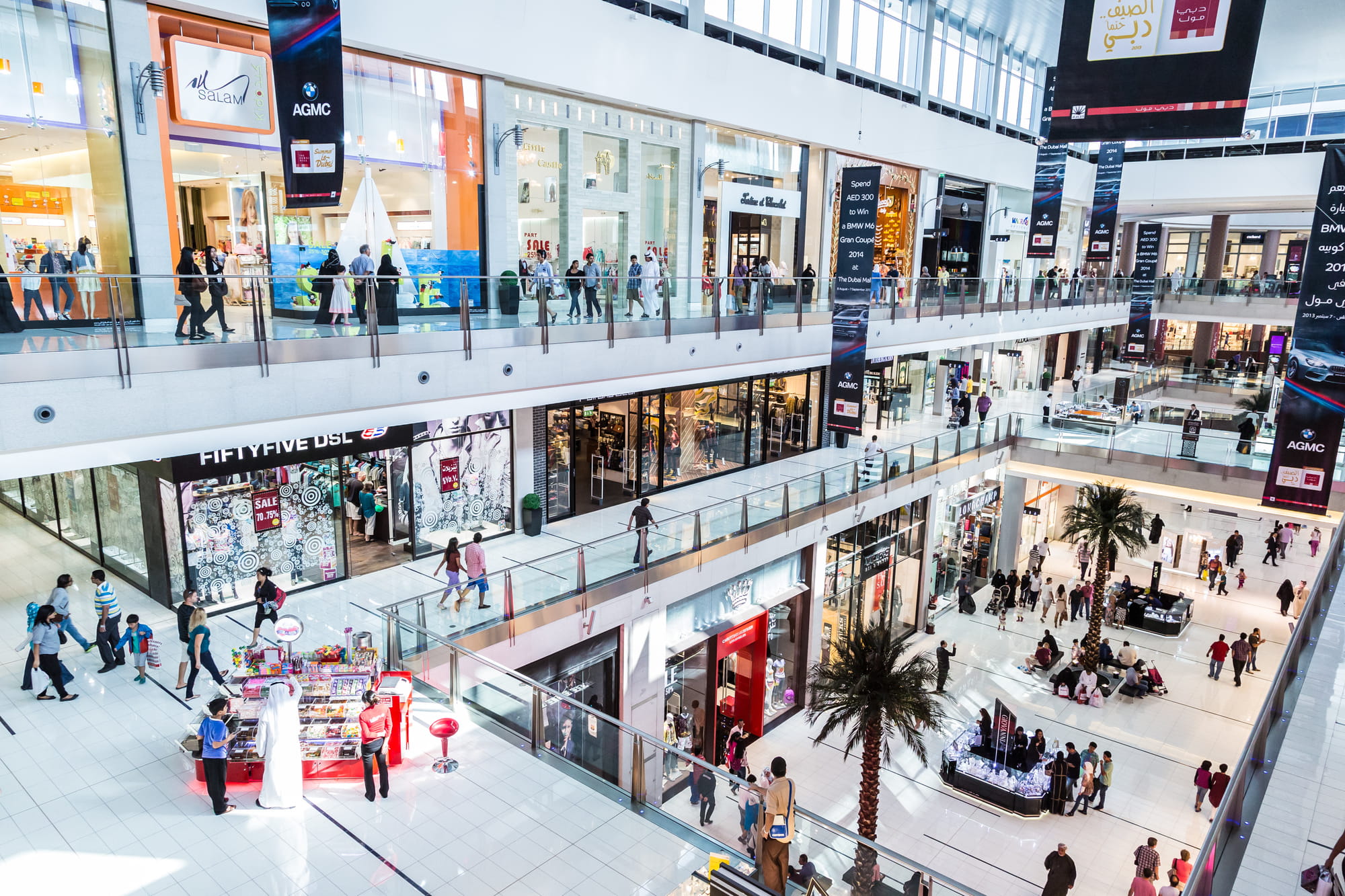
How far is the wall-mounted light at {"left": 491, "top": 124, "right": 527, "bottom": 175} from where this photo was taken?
15.0 metres

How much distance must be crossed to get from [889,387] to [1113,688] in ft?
34.9

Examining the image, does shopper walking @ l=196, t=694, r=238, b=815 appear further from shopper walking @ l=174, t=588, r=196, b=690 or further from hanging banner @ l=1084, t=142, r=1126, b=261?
hanging banner @ l=1084, t=142, r=1126, b=261

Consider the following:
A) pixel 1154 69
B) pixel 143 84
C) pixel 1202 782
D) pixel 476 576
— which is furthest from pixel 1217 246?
pixel 143 84

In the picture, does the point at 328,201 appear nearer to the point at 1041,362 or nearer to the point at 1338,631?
A: the point at 1338,631

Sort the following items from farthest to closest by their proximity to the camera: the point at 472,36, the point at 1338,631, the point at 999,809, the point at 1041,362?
the point at 1041,362
the point at 999,809
the point at 472,36
the point at 1338,631

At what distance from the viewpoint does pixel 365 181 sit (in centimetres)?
1353

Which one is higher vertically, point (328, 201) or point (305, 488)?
point (328, 201)

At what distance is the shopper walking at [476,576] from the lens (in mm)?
11039

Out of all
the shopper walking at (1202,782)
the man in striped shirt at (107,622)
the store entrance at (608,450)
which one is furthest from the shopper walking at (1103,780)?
the man in striped shirt at (107,622)

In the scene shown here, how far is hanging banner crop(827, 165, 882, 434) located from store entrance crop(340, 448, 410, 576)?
9338 mm

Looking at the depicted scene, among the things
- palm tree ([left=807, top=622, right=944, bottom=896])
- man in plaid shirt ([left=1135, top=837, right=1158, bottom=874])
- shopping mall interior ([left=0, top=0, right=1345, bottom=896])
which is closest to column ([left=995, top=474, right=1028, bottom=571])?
shopping mall interior ([left=0, top=0, right=1345, bottom=896])

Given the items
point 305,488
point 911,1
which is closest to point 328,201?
point 305,488

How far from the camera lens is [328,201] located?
33.7 ft

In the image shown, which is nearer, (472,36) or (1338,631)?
(1338,631)
